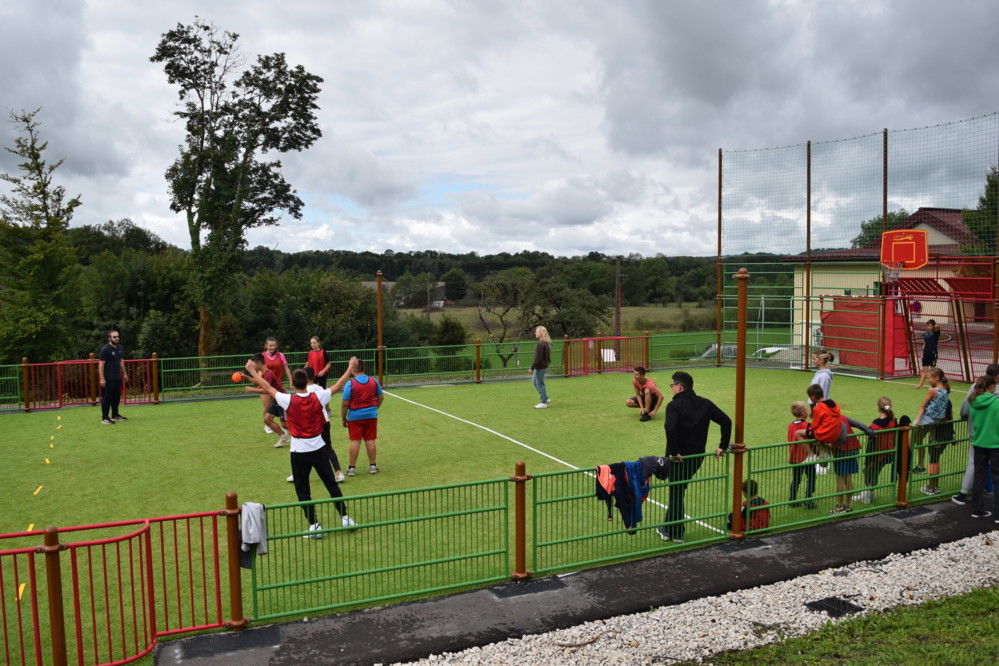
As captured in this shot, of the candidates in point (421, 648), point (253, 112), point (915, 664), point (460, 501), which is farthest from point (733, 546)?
point (253, 112)

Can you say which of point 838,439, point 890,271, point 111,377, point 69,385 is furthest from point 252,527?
point 890,271

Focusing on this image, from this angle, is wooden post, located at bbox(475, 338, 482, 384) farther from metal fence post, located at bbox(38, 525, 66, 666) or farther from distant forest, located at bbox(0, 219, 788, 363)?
metal fence post, located at bbox(38, 525, 66, 666)

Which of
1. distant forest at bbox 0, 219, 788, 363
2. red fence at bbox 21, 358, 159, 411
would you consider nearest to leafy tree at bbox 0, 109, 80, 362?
distant forest at bbox 0, 219, 788, 363

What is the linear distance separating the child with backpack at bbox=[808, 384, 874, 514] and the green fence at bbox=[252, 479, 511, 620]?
3824 millimetres

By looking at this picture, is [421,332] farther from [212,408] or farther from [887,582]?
[887,582]

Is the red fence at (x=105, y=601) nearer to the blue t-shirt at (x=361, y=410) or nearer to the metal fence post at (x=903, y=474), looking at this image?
the blue t-shirt at (x=361, y=410)

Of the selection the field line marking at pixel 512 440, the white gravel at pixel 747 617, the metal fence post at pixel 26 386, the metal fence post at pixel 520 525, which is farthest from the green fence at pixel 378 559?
the metal fence post at pixel 26 386

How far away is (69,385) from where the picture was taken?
1744 centimetres

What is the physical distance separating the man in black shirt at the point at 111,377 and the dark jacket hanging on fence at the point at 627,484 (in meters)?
11.1

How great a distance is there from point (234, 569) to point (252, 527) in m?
0.36

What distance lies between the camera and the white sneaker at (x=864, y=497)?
30.5 feet

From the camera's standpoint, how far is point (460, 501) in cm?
922

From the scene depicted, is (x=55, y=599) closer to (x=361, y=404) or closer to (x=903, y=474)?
(x=361, y=404)

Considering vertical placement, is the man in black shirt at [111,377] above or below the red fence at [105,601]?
above
